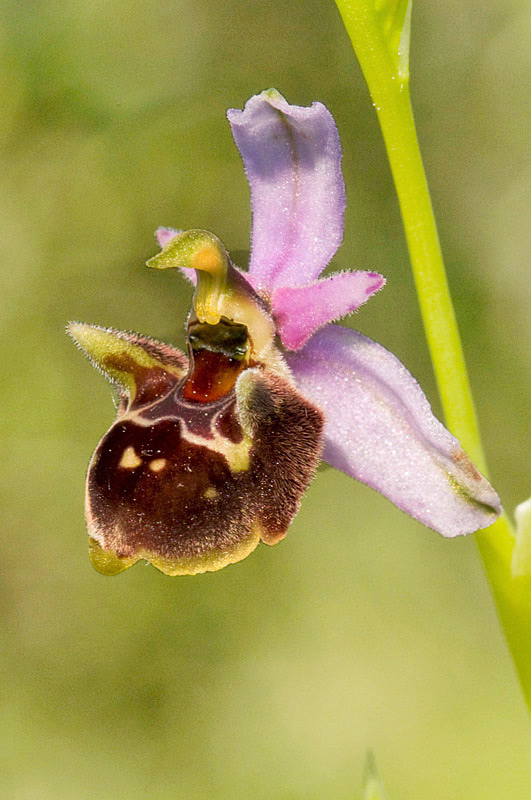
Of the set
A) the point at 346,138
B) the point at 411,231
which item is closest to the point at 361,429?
the point at 411,231

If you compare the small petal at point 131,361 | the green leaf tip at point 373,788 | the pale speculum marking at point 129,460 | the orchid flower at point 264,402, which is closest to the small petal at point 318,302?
the orchid flower at point 264,402

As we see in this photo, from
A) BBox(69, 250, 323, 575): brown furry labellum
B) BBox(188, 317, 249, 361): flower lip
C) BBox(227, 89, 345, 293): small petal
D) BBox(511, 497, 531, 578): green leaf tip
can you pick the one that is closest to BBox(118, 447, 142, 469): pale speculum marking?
BBox(69, 250, 323, 575): brown furry labellum

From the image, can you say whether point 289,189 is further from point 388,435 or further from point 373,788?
point 373,788

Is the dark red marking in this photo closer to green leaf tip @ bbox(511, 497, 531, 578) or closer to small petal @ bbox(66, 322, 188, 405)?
small petal @ bbox(66, 322, 188, 405)

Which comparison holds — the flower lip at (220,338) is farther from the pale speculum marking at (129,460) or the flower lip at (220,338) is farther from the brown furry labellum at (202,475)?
the pale speculum marking at (129,460)

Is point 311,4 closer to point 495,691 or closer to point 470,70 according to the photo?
point 470,70

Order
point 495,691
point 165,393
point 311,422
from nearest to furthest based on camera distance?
point 311,422 → point 165,393 → point 495,691
